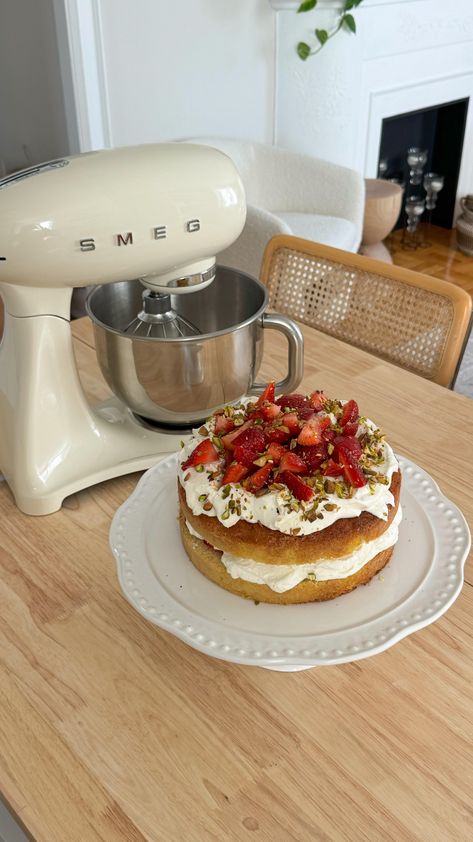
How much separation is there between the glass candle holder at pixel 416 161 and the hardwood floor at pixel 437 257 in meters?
0.33

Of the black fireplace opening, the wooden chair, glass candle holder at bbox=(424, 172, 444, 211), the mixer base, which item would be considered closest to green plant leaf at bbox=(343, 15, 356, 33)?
the black fireplace opening

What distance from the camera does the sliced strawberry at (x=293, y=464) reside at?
748 millimetres

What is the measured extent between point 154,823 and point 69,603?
0.27 meters

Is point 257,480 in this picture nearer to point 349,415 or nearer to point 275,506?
point 275,506

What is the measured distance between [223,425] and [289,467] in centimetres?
11

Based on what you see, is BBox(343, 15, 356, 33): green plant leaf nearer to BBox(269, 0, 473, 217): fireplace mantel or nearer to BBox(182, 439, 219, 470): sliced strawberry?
BBox(269, 0, 473, 217): fireplace mantel

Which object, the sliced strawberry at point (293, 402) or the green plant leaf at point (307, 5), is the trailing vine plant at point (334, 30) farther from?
the sliced strawberry at point (293, 402)

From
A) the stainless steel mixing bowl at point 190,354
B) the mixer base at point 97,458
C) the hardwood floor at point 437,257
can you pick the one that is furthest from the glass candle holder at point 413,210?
the mixer base at point 97,458

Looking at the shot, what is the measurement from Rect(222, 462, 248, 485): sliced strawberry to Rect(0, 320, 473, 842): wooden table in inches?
6.9

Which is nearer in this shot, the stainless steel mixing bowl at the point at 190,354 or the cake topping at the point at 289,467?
the cake topping at the point at 289,467

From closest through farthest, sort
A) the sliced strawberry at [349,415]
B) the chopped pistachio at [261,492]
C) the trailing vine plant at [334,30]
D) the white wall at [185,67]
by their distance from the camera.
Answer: the chopped pistachio at [261,492]
the sliced strawberry at [349,415]
the white wall at [185,67]
the trailing vine plant at [334,30]

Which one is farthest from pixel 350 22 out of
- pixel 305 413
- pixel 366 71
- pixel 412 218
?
pixel 305 413

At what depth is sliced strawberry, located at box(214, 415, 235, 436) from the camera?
824 millimetres

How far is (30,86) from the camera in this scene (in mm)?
3238
